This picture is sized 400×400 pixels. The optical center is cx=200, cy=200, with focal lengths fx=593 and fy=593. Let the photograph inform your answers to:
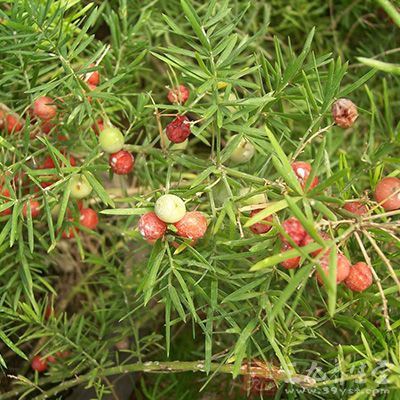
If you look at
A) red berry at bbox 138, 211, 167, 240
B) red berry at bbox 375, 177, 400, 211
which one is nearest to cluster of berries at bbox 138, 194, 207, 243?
red berry at bbox 138, 211, 167, 240

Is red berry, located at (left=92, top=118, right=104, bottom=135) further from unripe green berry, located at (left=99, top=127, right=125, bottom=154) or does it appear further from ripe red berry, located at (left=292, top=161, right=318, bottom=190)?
ripe red berry, located at (left=292, top=161, right=318, bottom=190)

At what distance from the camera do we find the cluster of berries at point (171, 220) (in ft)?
2.96

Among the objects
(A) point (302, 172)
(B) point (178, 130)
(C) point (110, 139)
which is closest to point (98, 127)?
(C) point (110, 139)

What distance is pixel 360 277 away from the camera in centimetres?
87

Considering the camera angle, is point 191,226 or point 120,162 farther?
point 120,162

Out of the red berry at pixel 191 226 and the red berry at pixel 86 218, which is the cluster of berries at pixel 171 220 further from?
the red berry at pixel 86 218

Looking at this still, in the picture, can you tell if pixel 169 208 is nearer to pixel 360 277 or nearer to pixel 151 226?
pixel 151 226

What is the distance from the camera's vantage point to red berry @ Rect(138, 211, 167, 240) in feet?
3.02

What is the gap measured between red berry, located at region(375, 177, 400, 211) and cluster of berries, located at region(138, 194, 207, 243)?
28 cm

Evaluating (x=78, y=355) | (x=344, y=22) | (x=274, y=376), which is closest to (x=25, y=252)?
(x=78, y=355)

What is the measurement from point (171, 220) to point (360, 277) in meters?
0.29

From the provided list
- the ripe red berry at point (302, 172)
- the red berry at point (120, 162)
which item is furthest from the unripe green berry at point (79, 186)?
the ripe red berry at point (302, 172)

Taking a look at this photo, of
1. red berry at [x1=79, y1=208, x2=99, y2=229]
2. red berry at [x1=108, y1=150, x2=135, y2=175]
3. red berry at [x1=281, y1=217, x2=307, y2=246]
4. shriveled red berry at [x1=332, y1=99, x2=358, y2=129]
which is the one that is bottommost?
red berry at [x1=79, y1=208, x2=99, y2=229]

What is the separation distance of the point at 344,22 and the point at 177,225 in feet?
3.76
